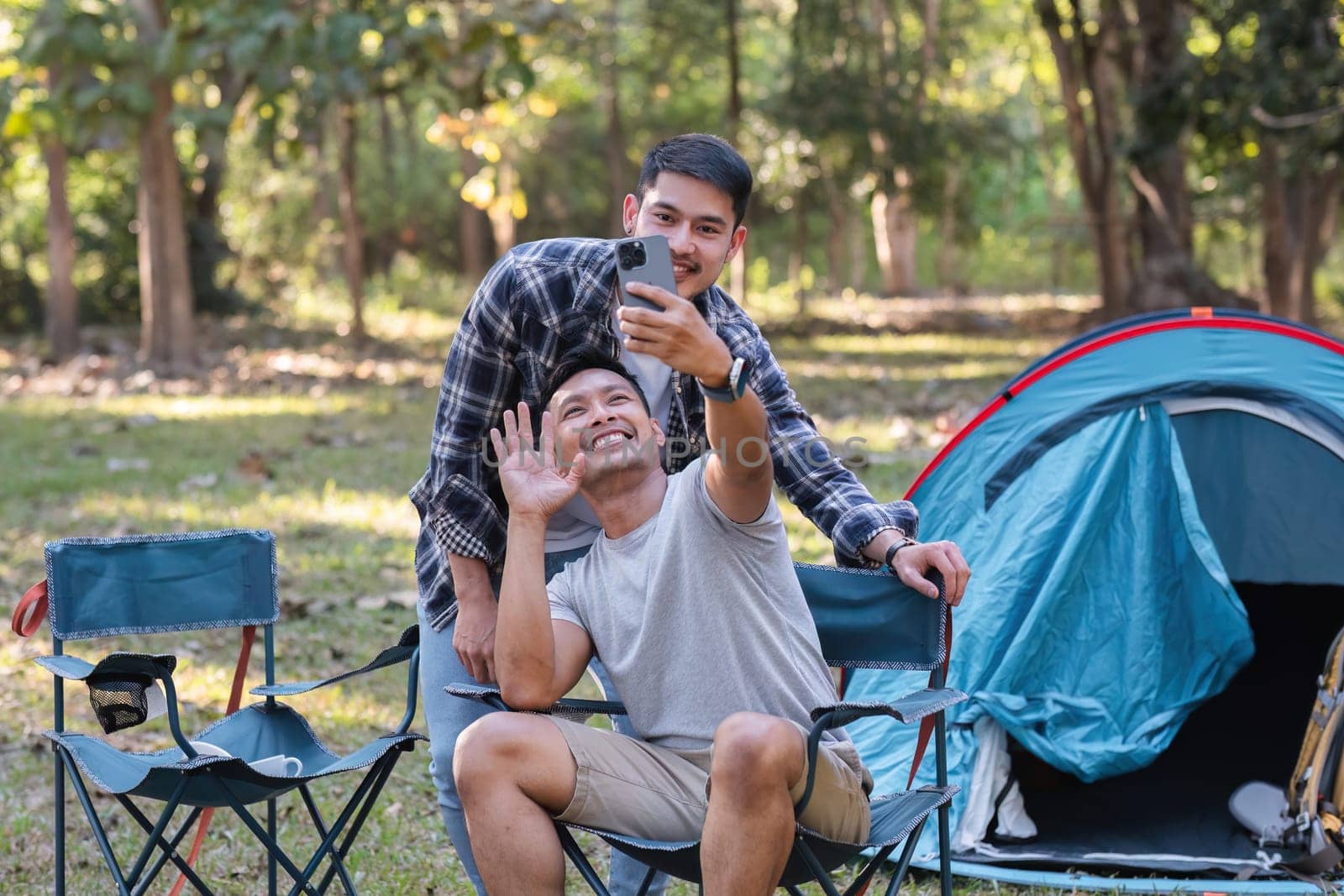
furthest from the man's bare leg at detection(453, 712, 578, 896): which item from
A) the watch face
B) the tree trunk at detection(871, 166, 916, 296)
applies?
the tree trunk at detection(871, 166, 916, 296)

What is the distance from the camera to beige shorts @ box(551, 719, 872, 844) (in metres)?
2.41

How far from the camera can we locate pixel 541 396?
2.69 m

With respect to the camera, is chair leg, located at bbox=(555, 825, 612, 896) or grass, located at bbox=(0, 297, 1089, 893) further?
grass, located at bbox=(0, 297, 1089, 893)

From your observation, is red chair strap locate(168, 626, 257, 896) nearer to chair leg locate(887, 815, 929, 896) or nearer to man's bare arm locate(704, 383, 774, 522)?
man's bare arm locate(704, 383, 774, 522)

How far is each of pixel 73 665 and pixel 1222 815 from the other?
3.04 meters

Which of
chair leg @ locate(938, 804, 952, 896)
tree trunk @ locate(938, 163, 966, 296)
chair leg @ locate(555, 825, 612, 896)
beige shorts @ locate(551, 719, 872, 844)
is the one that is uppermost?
tree trunk @ locate(938, 163, 966, 296)

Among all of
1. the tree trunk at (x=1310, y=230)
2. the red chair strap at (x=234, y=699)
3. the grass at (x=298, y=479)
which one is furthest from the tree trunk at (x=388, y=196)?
the red chair strap at (x=234, y=699)

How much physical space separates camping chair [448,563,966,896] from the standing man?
0.27ft

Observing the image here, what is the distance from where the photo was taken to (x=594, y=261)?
265 cm

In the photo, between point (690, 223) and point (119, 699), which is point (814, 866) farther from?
point (119, 699)

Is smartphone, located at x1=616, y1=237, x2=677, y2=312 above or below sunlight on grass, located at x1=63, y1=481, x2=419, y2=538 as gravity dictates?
above

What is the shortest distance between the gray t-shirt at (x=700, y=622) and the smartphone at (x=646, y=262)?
402mm

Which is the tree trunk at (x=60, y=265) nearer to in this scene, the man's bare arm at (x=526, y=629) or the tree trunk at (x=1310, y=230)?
the tree trunk at (x=1310, y=230)

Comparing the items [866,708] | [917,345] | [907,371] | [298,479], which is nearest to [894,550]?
[866,708]
